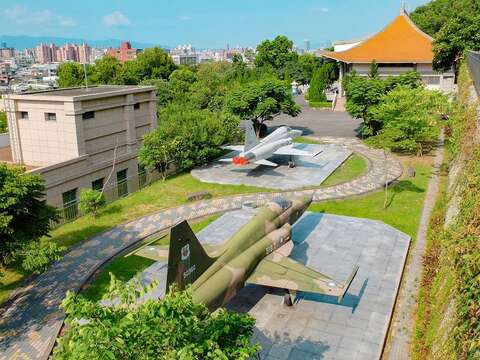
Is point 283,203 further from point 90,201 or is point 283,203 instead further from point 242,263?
point 90,201

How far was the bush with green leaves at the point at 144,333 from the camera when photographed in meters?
7.15

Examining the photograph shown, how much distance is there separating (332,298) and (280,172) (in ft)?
65.6

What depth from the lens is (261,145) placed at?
38.0m

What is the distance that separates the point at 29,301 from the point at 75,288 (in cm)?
203

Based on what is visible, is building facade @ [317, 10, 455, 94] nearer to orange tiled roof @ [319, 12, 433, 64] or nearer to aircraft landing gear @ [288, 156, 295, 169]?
orange tiled roof @ [319, 12, 433, 64]

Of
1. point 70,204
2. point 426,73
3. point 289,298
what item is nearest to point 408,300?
point 289,298

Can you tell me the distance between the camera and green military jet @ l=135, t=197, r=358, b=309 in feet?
49.1

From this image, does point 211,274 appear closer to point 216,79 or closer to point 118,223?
point 118,223

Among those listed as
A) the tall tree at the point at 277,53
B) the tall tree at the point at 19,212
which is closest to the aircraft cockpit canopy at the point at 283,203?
the tall tree at the point at 19,212

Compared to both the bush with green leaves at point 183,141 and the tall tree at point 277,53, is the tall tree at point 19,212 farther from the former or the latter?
the tall tree at point 277,53

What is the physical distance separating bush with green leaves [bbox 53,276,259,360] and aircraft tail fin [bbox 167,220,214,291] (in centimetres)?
564

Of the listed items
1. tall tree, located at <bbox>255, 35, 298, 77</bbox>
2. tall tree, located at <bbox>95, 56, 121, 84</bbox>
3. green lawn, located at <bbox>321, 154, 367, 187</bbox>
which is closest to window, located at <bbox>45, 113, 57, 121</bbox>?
green lawn, located at <bbox>321, 154, 367, 187</bbox>

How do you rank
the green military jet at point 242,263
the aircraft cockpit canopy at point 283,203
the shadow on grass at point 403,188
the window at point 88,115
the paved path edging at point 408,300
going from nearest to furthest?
the green military jet at point 242,263, the paved path edging at point 408,300, the aircraft cockpit canopy at point 283,203, the shadow on grass at point 403,188, the window at point 88,115

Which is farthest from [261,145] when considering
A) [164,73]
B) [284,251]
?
[164,73]
